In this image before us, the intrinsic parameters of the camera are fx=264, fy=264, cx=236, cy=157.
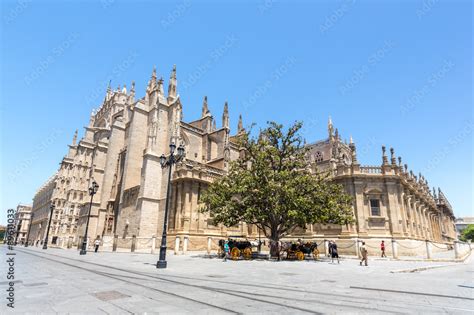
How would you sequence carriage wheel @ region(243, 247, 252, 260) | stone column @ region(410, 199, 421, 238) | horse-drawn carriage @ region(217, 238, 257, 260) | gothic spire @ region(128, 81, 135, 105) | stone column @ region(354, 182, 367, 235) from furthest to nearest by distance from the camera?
gothic spire @ region(128, 81, 135, 105)
stone column @ region(410, 199, 421, 238)
stone column @ region(354, 182, 367, 235)
carriage wheel @ region(243, 247, 252, 260)
horse-drawn carriage @ region(217, 238, 257, 260)

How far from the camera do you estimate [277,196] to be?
17391 millimetres

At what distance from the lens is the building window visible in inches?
979

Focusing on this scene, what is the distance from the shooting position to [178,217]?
87.9ft

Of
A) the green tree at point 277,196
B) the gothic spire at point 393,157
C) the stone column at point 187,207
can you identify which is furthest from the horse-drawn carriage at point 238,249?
the gothic spire at point 393,157

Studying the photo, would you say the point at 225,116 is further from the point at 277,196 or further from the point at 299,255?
the point at 299,255

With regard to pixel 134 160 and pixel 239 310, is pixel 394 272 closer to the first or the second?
pixel 239 310

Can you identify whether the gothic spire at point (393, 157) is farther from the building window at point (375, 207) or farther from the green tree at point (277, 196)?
the green tree at point (277, 196)

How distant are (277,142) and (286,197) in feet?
16.9

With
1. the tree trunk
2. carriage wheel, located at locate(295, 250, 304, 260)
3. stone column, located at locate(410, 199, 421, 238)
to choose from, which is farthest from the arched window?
carriage wheel, located at locate(295, 250, 304, 260)

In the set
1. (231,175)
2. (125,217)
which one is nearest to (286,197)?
(231,175)

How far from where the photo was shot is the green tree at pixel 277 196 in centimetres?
1748

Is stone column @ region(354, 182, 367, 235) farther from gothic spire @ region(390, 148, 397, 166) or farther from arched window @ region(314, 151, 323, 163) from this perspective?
arched window @ region(314, 151, 323, 163)

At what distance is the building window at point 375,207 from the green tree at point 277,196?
22.1ft

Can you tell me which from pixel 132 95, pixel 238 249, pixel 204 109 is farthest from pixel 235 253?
pixel 132 95
